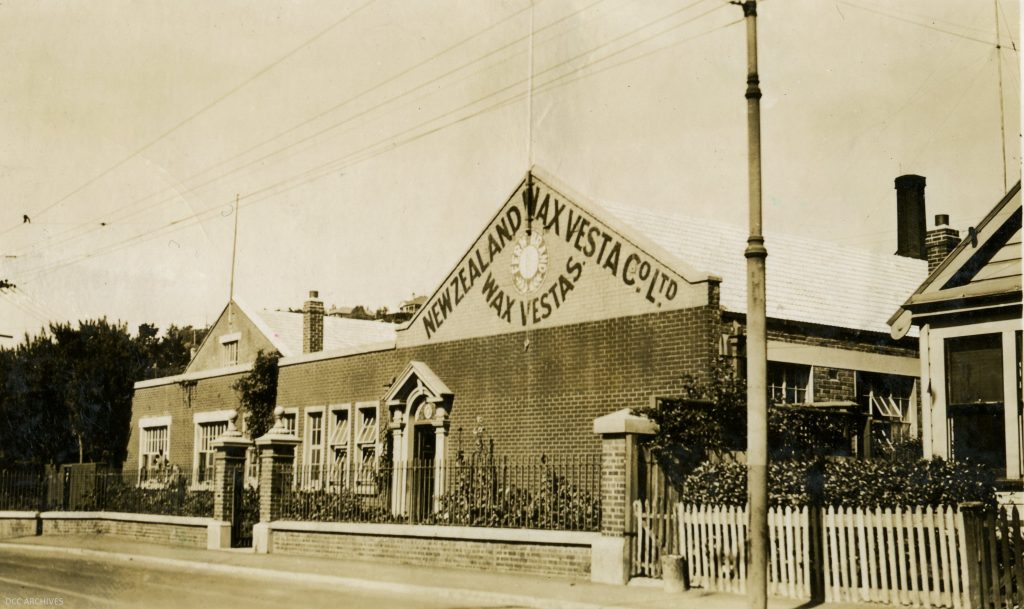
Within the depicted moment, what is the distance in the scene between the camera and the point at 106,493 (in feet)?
94.8

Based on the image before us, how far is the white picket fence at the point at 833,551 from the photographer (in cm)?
1195

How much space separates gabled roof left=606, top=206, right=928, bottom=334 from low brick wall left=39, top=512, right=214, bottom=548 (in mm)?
11861

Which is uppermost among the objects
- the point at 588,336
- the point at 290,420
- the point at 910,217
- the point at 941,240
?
the point at 910,217

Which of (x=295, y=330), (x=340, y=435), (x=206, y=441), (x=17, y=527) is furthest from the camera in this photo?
(x=295, y=330)

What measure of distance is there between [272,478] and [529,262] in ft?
23.0

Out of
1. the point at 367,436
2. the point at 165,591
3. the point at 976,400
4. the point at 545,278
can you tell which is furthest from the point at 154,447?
the point at 976,400

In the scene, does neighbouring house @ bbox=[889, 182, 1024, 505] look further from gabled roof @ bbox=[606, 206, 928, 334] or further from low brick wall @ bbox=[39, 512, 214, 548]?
low brick wall @ bbox=[39, 512, 214, 548]

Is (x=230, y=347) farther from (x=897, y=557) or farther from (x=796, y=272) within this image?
(x=897, y=557)

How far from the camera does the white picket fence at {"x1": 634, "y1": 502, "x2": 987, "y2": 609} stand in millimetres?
11945

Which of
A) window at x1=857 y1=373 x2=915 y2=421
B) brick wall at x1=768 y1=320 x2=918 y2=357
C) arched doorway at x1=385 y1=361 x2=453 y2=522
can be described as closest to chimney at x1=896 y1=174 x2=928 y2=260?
brick wall at x1=768 y1=320 x2=918 y2=357

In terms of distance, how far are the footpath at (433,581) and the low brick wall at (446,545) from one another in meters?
0.24

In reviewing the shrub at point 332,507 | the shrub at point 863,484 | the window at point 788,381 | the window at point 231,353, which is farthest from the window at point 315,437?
the shrub at point 863,484

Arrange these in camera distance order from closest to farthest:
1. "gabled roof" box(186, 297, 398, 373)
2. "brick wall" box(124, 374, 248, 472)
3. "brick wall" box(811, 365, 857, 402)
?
"brick wall" box(811, 365, 857, 402)
"brick wall" box(124, 374, 248, 472)
"gabled roof" box(186, 297, 398, 373)

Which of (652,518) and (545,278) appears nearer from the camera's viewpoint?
(652,518)
